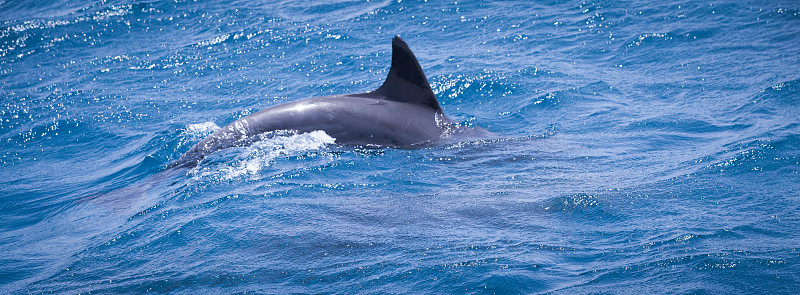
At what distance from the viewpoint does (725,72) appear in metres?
14.3

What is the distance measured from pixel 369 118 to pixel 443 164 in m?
1.48

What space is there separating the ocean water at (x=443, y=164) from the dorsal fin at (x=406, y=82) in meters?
0.94

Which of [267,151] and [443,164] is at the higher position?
[267,151]

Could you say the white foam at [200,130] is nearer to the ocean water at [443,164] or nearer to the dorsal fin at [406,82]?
the ocean water at [443,164]

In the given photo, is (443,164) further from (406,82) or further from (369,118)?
(406,82)

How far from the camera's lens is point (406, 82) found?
10914mm

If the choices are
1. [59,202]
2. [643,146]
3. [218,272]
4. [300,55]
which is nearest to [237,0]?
[300,55]

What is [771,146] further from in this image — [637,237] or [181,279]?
[181,279]

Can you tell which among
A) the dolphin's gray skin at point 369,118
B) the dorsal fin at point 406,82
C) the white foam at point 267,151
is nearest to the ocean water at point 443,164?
the white foam at point 267,151

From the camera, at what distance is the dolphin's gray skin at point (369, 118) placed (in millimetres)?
10516

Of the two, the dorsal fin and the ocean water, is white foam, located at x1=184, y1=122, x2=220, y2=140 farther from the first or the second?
the dorsal fin

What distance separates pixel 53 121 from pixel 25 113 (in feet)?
4.28

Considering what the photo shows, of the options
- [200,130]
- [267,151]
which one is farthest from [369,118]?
[200,130]

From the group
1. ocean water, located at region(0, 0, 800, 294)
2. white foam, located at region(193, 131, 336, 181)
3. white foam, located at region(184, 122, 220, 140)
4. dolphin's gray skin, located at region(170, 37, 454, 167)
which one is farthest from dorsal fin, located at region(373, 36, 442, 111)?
white foam, located at region(184, 122, 220, 140)
